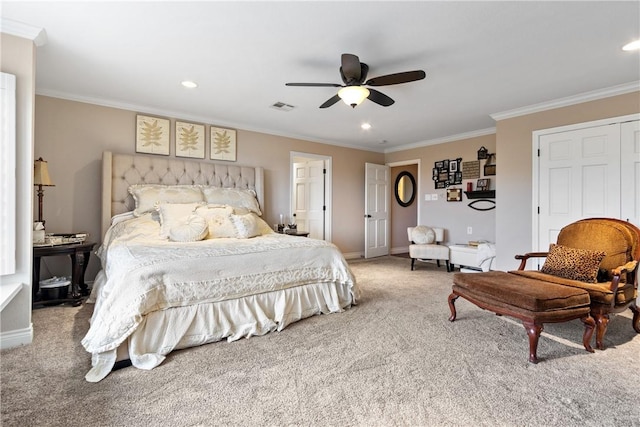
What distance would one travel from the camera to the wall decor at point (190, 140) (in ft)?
14.4

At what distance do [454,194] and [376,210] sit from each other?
1.58 m

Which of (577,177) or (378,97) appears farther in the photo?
(577,177)

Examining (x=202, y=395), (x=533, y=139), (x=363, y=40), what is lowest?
(x=202, y=395)

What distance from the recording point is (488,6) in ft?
6.67

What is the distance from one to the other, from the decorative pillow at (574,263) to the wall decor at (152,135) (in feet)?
15.2

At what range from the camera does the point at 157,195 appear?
373 cm

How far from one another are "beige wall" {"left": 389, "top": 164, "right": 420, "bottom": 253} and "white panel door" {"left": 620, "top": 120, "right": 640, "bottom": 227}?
3.92 metres

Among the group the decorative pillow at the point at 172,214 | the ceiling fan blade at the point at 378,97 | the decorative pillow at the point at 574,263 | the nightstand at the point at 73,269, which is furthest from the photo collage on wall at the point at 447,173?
the nightstand at the point at 73,269

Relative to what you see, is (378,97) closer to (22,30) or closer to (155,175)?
(22,30)

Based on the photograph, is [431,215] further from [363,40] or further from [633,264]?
[363,40]

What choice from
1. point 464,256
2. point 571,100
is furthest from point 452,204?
point 571,100

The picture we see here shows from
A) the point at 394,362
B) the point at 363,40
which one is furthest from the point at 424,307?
the point at 363,40

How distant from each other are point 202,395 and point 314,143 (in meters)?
4.76

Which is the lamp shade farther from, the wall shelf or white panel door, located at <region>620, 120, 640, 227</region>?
white panel door, located at <region>620, 120, 640, 227</region>
